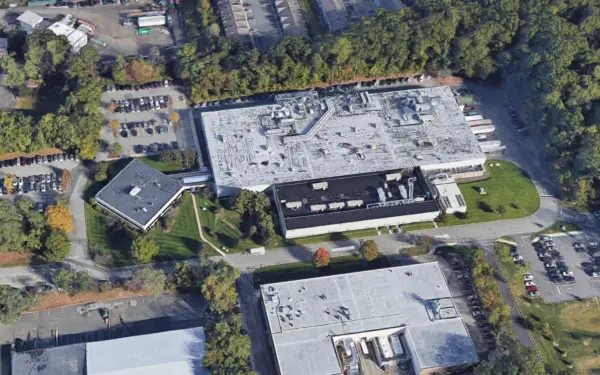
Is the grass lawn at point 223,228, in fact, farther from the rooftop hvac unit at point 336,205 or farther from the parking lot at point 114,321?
the parking lot at point 114,321

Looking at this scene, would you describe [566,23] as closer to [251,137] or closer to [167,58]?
[251,137]

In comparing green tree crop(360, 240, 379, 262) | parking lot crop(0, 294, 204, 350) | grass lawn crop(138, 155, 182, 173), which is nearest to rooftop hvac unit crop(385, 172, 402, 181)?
green tree crop(360, 240, 379, 262)

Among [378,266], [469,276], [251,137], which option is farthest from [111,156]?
[469,276]

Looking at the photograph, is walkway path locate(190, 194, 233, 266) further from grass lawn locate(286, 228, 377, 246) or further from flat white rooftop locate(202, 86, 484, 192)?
grass lawn locate(286, 228, 377, 246)

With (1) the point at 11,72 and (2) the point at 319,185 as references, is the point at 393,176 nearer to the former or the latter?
(2) the point at 319,185

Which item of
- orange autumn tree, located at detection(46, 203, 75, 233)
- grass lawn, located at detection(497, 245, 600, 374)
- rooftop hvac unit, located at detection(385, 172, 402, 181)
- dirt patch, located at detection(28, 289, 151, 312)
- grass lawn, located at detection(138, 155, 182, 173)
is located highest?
grass lawn, located at detection(138, 155, 182, 173)
